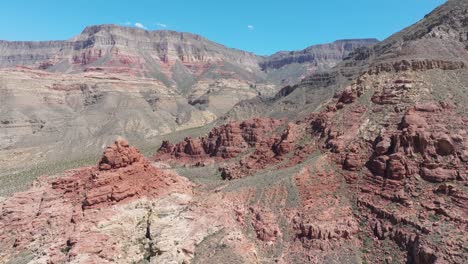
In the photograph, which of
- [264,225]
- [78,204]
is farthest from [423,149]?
[78,204]

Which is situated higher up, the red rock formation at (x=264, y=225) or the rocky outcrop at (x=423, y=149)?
the rocky outcrop at (x=423, y=149)

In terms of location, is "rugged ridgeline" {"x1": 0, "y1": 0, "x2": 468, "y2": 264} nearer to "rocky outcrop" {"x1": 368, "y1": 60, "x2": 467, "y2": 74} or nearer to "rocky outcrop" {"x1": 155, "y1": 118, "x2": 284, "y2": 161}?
"rocky outcrop" {"x1": 368, "y1": 60, "x2": 467, "y2": 74}

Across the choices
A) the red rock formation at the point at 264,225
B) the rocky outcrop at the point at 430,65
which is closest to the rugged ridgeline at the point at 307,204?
the red rock formation at the point at 264,225

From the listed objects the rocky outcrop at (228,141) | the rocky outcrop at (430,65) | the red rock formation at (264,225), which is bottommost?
the red rock formation at (264,225)

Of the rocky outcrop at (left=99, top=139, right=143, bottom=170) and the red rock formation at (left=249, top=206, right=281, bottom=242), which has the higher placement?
the rocky outcrop at (left=99, top=139, right=143, bottom=170)

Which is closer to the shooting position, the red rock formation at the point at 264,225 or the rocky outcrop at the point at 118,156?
the red rock formation at the point at 264,225

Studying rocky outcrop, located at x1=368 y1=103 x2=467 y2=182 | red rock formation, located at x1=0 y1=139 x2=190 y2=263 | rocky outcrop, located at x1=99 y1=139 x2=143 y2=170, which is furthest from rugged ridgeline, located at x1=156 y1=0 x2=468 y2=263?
rocky outcrop, located at x1=99 y1=139 x2=143 y2=170

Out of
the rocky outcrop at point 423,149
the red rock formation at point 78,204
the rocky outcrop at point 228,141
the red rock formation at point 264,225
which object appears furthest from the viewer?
the rocky outcrop at point 228,141

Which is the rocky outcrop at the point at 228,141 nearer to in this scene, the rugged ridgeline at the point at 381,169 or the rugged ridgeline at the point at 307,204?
the rugged ridgeline at the point at 381,169

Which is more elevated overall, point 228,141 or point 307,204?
point 228,141

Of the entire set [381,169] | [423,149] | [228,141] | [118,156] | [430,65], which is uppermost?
[430,65]

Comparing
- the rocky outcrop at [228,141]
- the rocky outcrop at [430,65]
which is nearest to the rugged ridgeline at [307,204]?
the rocky outcrop at [430,65]

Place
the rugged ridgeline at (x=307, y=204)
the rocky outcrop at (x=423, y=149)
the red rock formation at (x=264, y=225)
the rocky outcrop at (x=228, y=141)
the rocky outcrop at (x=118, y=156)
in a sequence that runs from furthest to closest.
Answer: the rocky outcrop at (x=228, y=141) < the rocky outcrop at (x=118, y=156) < the red rock formation at (x=264, y=225) < the rocky outcrop at (x=423, y=149) < the rugged ridgeline at (x=307, y=204)

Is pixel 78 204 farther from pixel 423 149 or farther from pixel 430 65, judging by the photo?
pixel 430 65
